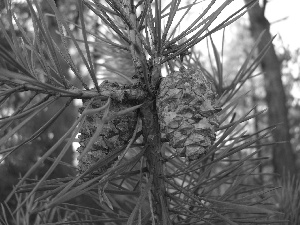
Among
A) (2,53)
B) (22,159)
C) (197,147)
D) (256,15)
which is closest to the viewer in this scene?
(2,53)

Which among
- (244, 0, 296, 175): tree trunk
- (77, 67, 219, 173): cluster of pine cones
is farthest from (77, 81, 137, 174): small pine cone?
(244, 0, 296, 175): tree trunk

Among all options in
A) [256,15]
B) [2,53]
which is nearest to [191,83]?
[2,53]

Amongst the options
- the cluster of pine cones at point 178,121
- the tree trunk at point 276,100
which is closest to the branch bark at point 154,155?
the cluster of pine cones at point 178,121

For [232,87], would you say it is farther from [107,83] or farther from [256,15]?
[256,15]

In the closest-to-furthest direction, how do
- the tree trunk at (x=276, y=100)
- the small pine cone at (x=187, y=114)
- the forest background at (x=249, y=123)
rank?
the small pine cone at (x=187, y=114) < the forest background at (x=249, y=123) < the tree trunk at (x=276, y=100)

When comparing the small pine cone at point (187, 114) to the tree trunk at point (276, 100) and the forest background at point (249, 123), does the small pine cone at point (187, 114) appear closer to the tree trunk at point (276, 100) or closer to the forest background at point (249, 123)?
the forest background at point (249, 123)

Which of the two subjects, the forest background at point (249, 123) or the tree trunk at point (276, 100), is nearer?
the forest background at point (249, 123)
